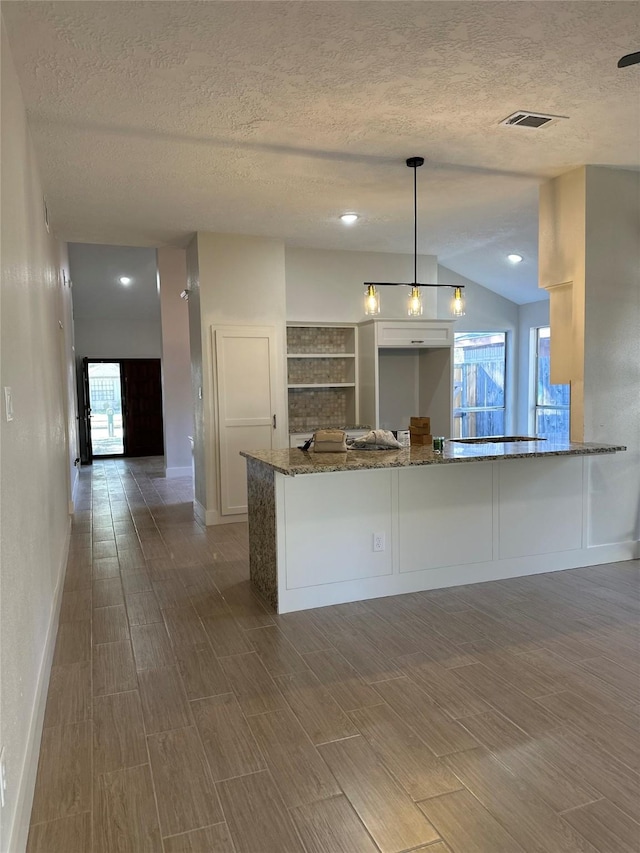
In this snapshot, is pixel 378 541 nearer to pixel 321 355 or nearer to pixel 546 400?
pixel 321 355

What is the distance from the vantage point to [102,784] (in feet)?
6.73

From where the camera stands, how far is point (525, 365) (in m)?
8.14

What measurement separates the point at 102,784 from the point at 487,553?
2741 mm

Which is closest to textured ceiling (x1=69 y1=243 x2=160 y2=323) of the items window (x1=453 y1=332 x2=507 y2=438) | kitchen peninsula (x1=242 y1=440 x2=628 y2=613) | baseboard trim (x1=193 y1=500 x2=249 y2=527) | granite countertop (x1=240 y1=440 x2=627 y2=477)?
baseboard trim (x1=193 y1=500 x2=249 y2=527)

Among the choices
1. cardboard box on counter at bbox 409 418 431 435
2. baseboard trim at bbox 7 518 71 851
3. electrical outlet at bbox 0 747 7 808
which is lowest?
baseboard trim at bbox 7 518 71 851

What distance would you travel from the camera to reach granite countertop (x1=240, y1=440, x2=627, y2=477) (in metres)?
3.34

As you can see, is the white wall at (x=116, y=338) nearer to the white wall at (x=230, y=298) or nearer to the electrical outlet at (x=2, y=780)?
the white wall at (x=230, y=298)

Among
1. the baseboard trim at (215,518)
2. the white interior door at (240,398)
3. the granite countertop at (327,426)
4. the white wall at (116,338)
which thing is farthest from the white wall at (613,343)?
the white wall at (116,338)

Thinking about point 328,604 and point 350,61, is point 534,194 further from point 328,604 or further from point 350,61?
point 328,604

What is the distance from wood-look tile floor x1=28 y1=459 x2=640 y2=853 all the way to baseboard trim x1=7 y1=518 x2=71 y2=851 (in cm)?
5

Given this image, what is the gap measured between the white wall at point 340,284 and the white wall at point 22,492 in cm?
319

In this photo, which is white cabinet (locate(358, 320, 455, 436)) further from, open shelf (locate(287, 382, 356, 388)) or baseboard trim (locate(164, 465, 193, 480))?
baseboard trim (locate(164, 465, 193, 480))

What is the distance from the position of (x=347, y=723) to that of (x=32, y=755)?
1149 millimetres

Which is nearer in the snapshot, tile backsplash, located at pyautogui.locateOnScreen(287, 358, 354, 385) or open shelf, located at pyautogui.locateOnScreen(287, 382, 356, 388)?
open shelf, located at pyautogui.locateOnScreen(287, 382, 356, 388)
